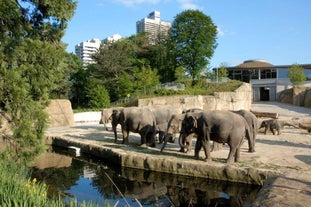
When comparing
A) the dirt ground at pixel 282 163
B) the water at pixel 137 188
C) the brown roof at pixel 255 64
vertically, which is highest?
the brown roof at pixel 255 64

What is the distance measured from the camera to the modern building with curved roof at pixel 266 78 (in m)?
49.3

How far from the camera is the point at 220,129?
1055 centimetres

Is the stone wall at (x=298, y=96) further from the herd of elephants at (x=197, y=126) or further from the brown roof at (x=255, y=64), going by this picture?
the herd of elephants at (x=197, y=126)

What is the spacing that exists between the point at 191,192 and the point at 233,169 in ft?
4.73

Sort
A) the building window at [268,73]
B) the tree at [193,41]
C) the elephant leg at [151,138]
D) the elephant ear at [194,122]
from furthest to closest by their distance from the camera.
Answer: the building window at [268,73]
the tree at [193,41]
the elephant leg at [151,138]
the elephant ear at [194,122]

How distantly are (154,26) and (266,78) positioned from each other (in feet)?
137

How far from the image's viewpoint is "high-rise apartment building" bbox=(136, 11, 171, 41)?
53.0 m

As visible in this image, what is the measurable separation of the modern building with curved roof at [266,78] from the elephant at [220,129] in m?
40.9

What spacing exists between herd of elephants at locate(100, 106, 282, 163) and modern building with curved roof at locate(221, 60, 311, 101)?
37877mm

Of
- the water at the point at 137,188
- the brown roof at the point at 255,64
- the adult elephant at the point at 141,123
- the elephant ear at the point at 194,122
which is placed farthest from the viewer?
the brown roof at the point at 255,64

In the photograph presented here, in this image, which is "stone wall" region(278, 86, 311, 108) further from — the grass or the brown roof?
the grass

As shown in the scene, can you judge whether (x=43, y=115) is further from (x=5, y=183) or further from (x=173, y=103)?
(x=173, y=103)

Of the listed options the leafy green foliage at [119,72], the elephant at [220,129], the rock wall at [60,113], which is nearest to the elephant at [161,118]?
the elephant at [220,129]

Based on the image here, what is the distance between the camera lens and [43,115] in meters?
7.99
